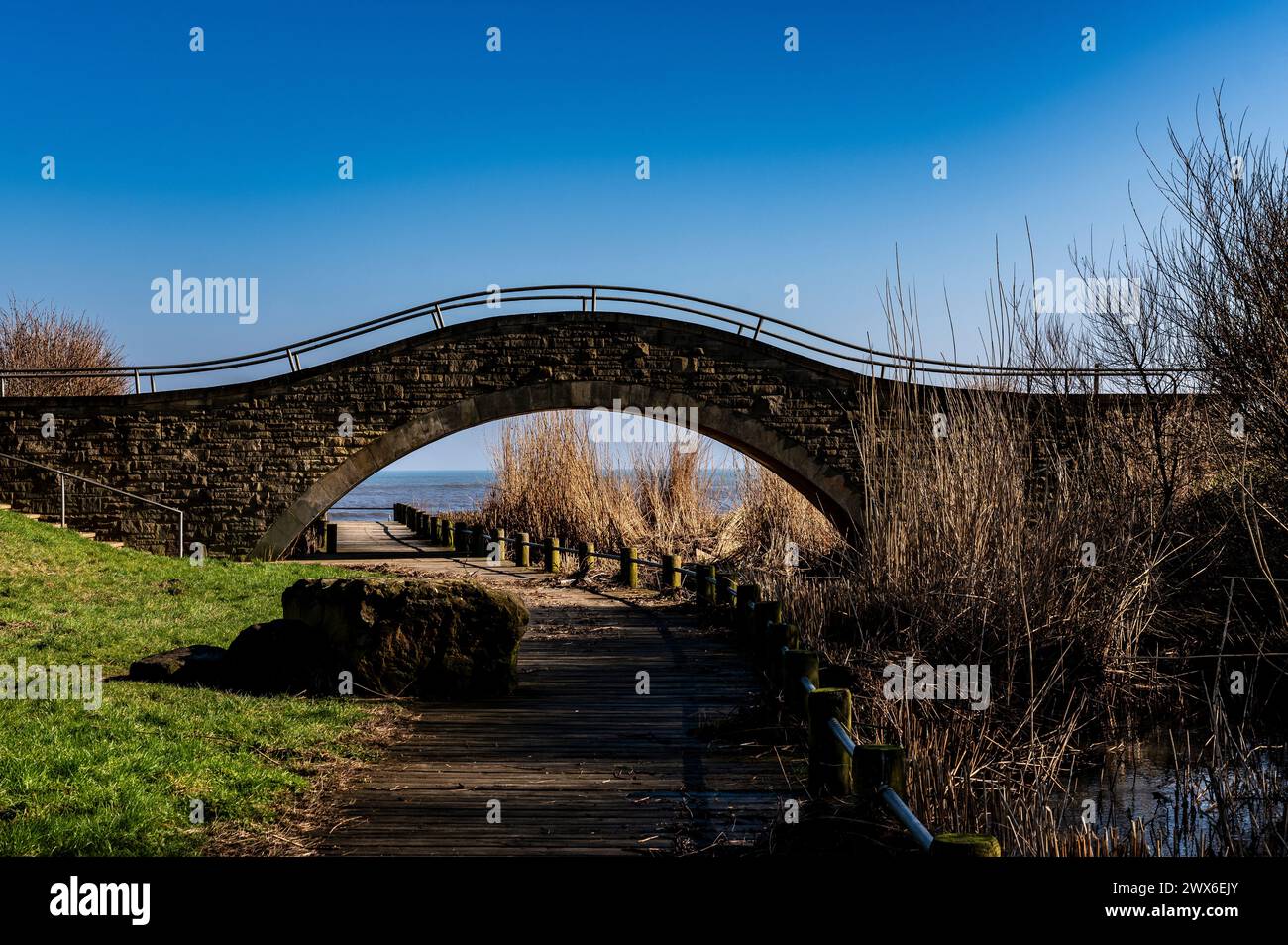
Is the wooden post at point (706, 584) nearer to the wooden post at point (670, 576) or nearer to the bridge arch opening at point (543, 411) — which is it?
the wooden post at point (670, 576)

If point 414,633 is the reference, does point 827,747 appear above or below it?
below

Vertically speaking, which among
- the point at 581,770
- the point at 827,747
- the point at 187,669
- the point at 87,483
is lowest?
the point at 581,770

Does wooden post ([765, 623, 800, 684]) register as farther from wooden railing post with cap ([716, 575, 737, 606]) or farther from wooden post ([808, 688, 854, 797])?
wooden railing post with cap ([716, 575, 737, 606])

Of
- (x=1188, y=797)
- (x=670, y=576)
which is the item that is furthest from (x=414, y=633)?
(x=670, y=576)

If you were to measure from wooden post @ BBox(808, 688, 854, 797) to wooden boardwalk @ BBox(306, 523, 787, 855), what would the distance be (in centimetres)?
29

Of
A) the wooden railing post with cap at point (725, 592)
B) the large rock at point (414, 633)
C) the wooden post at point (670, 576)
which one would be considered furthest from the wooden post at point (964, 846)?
the wooden post at point (670, 576)

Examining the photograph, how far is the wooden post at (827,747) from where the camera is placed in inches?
203

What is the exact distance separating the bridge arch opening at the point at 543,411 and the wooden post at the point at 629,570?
18.6 ft

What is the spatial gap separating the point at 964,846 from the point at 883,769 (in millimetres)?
1060

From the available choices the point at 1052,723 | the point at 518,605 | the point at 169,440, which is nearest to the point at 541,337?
the point at 169,440

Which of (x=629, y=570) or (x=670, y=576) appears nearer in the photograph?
(x=670, y=576)

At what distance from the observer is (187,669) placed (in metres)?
7.81

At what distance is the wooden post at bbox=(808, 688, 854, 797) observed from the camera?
5.16m

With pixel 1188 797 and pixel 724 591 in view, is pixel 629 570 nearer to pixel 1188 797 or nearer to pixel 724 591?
pixel 724 591
